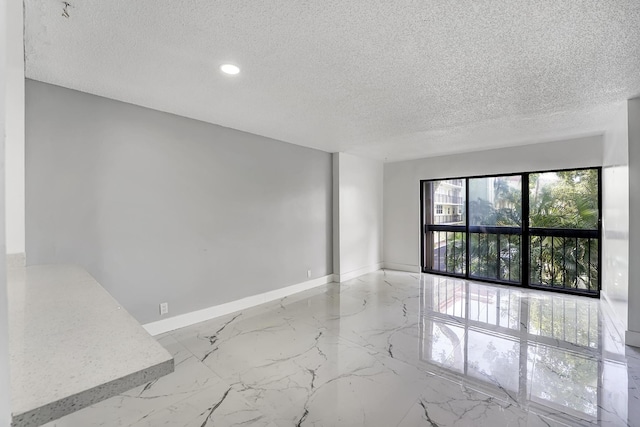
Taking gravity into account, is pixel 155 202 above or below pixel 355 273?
above

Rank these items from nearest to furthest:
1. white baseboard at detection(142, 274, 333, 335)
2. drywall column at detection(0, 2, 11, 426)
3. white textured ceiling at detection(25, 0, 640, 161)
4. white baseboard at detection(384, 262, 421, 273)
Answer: drywall column at detection(0, 2, 11, 426)
white textured ceiling at detection(25, 0, 640, 161)
white baseboard at detection(142, 274, 333, 335)
white baseboard at detection(384, 262, 421, 273)

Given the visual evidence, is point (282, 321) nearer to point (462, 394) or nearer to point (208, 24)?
point (462, 394)

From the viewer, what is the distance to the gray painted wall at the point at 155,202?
2461mm

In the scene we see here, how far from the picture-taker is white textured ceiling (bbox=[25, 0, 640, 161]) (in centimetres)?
158

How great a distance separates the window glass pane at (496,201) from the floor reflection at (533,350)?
133 cm

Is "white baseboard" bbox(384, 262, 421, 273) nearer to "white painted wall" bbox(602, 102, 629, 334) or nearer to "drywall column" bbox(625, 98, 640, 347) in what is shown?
"white painted wall" bbox(602, 102, 629, 334)

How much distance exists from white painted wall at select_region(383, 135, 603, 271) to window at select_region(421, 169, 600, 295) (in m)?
0.18

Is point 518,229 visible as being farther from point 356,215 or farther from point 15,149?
point 15,149

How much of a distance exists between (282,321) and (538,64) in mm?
3349

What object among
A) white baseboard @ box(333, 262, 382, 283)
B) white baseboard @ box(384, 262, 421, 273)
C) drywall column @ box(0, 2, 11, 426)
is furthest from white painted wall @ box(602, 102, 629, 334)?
drywall column @ box(0, 2, 11, 426)

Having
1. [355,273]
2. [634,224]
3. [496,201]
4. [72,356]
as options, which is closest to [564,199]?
[496,201]

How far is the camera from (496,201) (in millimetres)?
5125

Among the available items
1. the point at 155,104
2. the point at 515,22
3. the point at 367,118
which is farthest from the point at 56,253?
the point at 515,22

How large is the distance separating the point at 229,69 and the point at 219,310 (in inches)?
106
